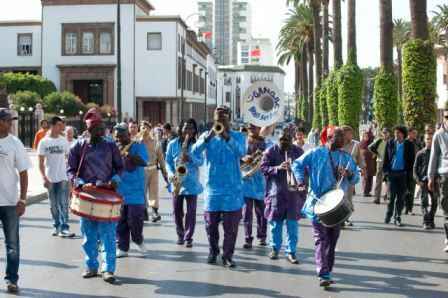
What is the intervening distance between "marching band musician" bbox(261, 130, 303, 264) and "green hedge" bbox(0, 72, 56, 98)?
1958 inches

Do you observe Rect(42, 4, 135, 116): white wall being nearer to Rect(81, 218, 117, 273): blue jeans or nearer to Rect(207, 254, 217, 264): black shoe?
Rect(207, 254, 217, 264): black shoe

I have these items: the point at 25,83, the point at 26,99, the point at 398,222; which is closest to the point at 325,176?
the point at 398,222

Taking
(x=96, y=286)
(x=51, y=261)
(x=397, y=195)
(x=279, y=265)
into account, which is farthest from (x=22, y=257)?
(x=397, y=195)

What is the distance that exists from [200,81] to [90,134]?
79.7m

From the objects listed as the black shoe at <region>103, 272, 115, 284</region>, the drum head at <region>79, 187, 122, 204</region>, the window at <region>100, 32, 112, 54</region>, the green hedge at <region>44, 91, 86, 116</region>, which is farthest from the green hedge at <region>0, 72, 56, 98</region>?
the black shoe at <region>103, 272, 115, 284</region>

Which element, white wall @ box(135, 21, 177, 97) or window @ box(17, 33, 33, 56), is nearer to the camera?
white wall @ box(135, 21, 177, 97)

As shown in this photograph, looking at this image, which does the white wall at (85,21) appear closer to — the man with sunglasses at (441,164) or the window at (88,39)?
the window at (88,39)

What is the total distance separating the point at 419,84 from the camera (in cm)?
2027

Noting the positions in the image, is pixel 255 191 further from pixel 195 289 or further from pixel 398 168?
pixel 398 168

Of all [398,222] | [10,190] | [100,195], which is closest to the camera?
[10,190]

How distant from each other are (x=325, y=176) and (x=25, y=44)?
62463mm

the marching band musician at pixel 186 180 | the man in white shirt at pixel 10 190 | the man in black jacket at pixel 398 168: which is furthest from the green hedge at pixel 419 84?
the man in white shirt at pixel 10 190

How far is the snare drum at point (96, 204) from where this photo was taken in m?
8.41

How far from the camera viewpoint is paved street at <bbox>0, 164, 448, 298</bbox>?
8.05 metres
